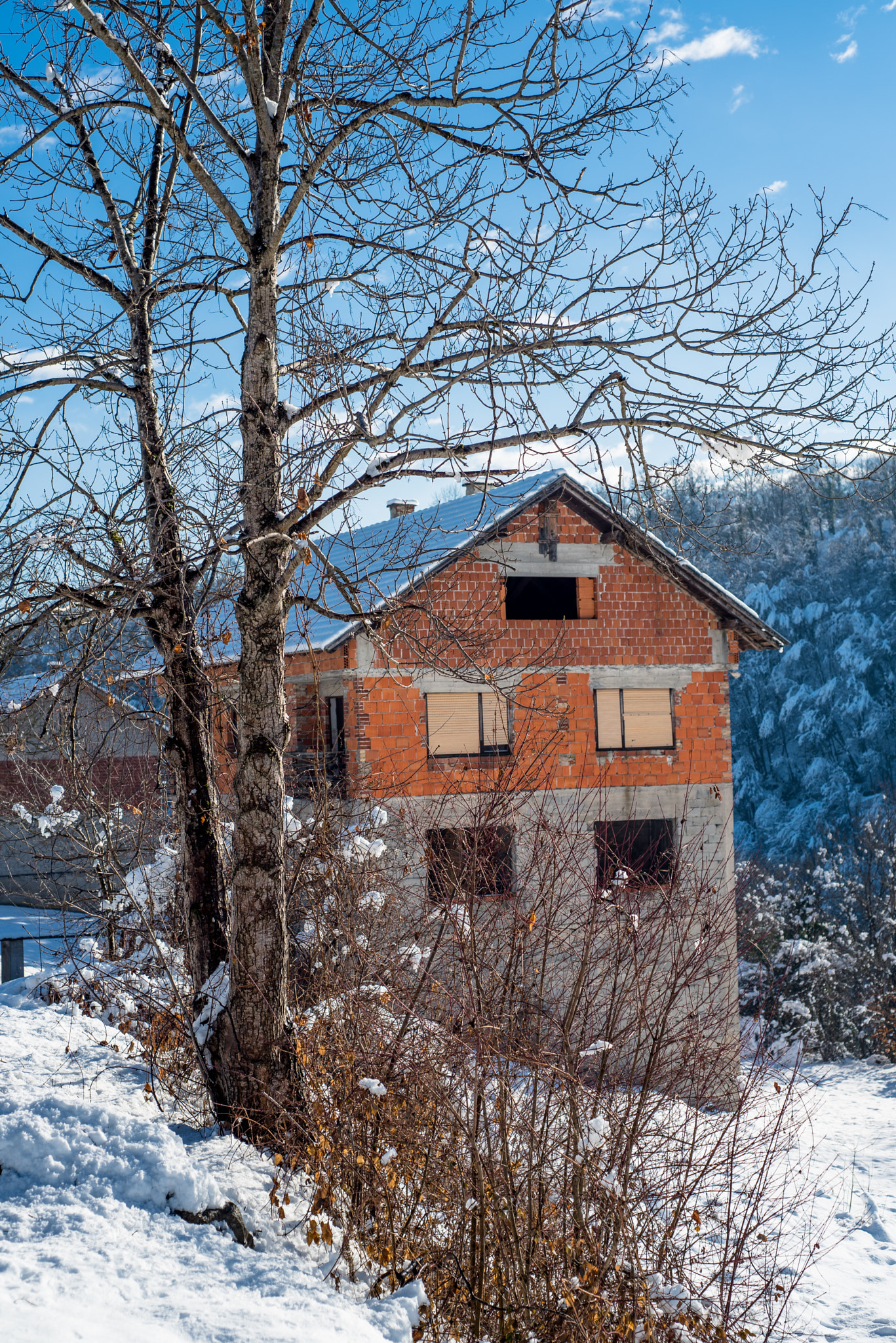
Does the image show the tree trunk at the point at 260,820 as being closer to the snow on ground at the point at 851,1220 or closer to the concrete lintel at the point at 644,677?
the snow on ground at the point at 851,1220

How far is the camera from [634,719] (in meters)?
17.2

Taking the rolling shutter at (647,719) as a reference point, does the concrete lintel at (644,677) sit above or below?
above

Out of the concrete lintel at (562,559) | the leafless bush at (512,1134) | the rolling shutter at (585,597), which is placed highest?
the concrete lintel at (562,559)

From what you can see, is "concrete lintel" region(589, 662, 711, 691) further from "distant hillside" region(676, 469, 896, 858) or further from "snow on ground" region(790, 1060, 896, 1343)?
"distant hillside" region(676, 469, 896, 858)

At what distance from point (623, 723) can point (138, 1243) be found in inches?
540

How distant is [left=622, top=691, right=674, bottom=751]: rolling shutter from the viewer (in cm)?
1717

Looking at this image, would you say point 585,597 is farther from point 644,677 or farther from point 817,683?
point 817,683

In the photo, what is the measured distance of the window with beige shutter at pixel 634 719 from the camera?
17.0 meters

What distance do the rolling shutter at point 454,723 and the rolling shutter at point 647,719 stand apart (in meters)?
2.61

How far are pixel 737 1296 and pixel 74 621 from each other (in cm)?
572

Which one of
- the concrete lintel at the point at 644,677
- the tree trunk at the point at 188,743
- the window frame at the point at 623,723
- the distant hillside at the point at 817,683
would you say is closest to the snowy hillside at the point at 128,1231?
the tree trunk at the point at 188,743

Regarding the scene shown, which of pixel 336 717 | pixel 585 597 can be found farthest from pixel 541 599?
pixel 336 717

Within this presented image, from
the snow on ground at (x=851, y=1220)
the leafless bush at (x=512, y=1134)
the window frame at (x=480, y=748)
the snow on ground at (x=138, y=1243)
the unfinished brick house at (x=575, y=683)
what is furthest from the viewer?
the window frame at (x=480, y=748)

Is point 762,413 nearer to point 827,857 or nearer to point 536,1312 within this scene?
point 536,1312
